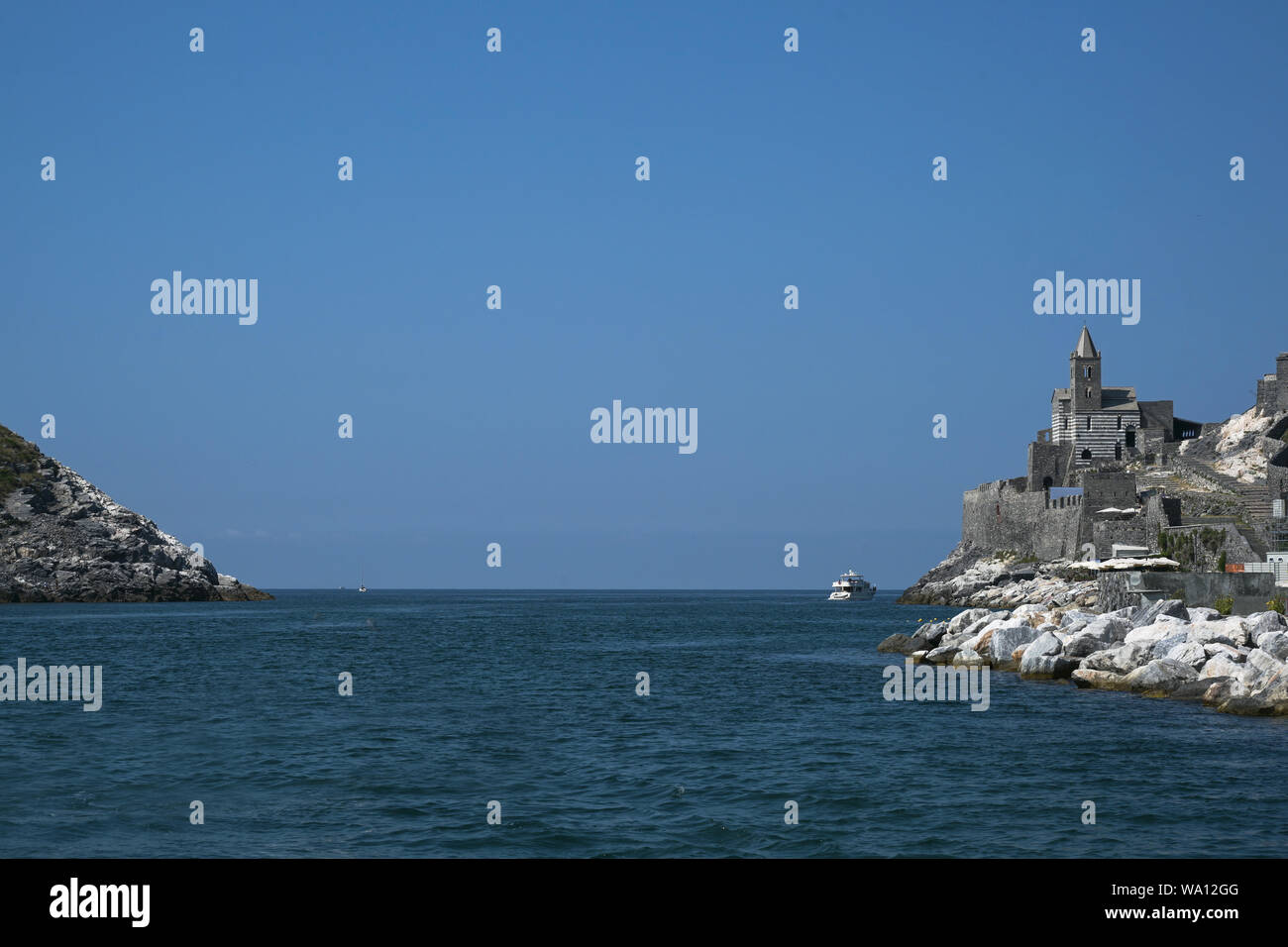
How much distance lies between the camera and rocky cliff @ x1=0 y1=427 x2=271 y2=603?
120375 mm

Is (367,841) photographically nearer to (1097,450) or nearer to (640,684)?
(640,684)

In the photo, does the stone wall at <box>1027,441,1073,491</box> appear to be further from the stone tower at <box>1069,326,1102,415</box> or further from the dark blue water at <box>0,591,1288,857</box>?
the dark blue water at <box>0,591,1288,857</box>

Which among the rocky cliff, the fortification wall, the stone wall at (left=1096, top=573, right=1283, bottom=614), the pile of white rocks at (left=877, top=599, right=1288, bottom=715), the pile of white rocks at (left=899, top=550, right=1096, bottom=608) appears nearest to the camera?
the pile of white rocks at (left=877, top=599, right=1288, bottom=715)

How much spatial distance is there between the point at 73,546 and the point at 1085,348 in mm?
111632

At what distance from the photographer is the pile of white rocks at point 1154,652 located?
2836 centimetres

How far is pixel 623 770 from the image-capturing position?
839 inches

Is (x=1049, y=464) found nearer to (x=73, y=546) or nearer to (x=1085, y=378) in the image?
(x=1085, y=378)

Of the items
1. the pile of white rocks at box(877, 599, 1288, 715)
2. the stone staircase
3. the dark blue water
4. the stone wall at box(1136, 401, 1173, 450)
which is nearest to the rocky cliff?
the dark blue water

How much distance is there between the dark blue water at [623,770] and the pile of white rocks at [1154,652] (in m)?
0.90

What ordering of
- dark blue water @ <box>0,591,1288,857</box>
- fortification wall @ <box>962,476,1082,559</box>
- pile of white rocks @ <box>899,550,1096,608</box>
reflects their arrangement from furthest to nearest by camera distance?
fortification wall @ <box>962,476,1082,559</box>
pile of white rocks @ <box>899,550,1096,608</box>
dark blue water @ <box>0,591,1288,857</box>

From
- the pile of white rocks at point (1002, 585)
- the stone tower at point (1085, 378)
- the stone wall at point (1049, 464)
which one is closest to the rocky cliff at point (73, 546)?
the pile of white rocks at point (1002, 585)

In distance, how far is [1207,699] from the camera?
95.2 ft

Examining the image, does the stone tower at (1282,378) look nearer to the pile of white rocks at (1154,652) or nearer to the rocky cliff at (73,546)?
the pile of white rocks at (1154,652)
